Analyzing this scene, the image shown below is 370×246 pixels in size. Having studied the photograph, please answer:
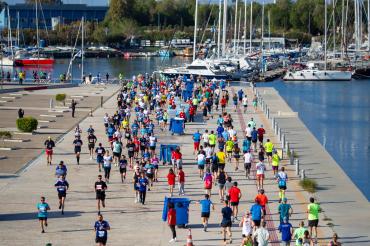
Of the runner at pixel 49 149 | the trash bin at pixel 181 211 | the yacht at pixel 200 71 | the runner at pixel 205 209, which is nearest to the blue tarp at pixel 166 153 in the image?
the runner at pixel 49 149

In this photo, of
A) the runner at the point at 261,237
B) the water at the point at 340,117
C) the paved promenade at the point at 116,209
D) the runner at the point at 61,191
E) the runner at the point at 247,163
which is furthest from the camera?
the water at the point at 340,117

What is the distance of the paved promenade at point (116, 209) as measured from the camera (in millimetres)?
24844

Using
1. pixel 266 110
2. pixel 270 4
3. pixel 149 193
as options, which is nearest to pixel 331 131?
pixel 266 110

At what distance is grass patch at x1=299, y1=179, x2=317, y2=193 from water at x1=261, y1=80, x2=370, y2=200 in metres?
3.07

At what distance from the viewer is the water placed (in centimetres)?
4272

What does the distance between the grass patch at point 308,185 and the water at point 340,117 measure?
3066mm

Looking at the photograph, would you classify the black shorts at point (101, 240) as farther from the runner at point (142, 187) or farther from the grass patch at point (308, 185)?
the grass patch at point (308, 185)

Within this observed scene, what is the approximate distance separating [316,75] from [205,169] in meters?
66.5

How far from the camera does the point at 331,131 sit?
56062 mm

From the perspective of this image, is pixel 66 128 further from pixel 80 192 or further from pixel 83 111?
pixel 80 192

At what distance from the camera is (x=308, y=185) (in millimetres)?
31578

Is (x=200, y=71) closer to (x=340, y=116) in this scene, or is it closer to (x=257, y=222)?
(x=340, y=116)

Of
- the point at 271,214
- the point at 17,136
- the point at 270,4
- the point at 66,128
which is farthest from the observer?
the point at 270,4

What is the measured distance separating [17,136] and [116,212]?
53.5ft
